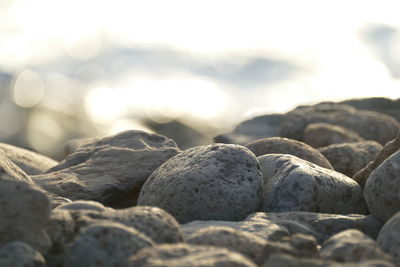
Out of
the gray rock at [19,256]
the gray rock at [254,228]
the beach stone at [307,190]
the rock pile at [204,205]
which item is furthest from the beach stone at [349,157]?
the gray rock at [19,256]

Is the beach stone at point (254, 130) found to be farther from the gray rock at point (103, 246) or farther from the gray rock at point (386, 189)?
the gray rock at point (103, 246)

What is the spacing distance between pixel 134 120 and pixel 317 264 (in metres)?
18.5

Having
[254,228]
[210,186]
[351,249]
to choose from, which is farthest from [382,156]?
[351,249]

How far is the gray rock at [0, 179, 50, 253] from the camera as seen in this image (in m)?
4.18

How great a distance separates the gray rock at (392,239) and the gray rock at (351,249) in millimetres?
53

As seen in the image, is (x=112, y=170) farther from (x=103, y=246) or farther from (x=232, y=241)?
(x=103, y=246)

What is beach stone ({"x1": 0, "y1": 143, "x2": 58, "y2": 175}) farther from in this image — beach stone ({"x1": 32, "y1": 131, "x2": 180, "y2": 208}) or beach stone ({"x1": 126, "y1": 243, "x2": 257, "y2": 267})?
beach stone ({"x1": 126, "y1": 243, "x2": 257, "y2": 267})

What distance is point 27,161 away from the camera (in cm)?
897

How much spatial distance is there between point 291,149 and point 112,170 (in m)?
1.80

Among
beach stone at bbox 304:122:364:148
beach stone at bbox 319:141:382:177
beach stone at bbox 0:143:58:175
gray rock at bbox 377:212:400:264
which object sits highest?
gray rock at bbox 377:212:400:264

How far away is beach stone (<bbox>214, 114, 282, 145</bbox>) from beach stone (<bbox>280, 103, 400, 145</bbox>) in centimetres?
61

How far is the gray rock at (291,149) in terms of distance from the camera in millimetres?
7430

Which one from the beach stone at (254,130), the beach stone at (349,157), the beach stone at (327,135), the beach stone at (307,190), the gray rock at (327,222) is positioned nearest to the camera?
the gray rock at (327,222)

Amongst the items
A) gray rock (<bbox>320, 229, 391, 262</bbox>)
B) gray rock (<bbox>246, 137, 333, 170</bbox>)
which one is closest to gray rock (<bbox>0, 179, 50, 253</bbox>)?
gray rock (<bbox>320, 229, 391, 262</bbox>)
